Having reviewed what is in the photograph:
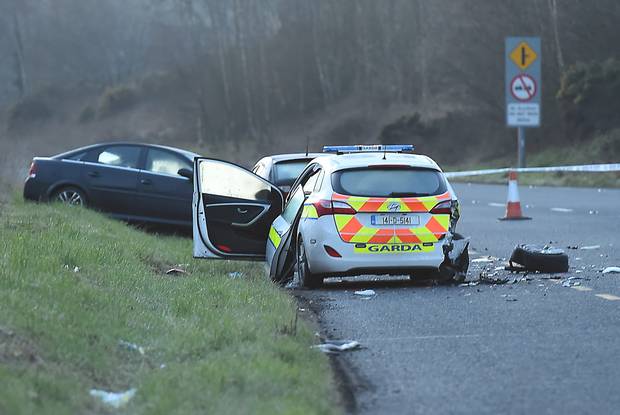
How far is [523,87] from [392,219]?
24.3 meters

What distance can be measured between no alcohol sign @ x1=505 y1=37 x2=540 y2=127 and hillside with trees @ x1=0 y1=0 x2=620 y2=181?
19.1 ft

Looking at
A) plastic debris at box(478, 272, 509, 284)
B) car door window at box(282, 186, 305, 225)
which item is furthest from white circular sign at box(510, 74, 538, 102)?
plastic debris at box(478, 272, 509, 284)

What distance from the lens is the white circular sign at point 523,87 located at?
1403 inches

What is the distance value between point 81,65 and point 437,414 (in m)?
99.6

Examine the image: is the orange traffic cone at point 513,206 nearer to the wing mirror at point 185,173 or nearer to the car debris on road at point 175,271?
the wing mirror at point 185,173

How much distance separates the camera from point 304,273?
1283 centimetres

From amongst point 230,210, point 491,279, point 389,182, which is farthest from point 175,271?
point 491,279

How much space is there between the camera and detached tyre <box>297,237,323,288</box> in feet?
41.9

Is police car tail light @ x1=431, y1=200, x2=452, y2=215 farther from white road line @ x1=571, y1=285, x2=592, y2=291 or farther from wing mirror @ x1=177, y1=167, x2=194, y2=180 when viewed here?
wing mirror @ x1=177, y1=167, x2=194, y2=180

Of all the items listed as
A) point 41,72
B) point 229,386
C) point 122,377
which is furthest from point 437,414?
point 41,72

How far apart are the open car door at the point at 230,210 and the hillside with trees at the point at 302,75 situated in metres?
18.4

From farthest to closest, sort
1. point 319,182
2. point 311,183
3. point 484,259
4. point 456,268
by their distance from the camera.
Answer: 1. point 484,259
2. point 311,183
3. point 319,182
4. point 456,268

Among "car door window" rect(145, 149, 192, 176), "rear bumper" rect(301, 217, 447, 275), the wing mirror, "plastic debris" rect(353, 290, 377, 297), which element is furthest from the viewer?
"car door window" rect(145, 149, 192, 176)

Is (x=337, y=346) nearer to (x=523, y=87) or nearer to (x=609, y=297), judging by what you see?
(x=609, y=297)
